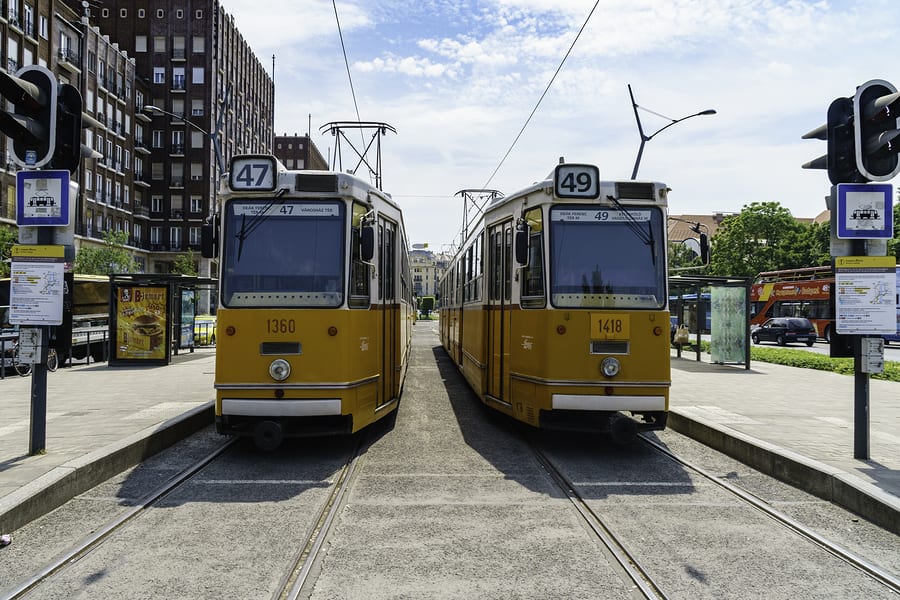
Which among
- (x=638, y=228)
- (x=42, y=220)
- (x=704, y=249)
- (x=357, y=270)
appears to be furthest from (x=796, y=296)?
(x=42, y=220)

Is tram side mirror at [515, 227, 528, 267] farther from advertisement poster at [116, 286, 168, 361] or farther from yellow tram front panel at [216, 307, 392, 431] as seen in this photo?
advertisement poster at [116, 286, 168, 361]

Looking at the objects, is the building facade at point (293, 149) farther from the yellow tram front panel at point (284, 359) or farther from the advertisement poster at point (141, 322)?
the yellow tram front panel at point (284, 359)

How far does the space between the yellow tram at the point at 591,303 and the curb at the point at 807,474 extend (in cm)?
90

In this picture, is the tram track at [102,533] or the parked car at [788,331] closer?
the tram track at [102,533]

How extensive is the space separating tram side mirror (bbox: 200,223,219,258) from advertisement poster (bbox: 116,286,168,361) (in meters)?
10.2

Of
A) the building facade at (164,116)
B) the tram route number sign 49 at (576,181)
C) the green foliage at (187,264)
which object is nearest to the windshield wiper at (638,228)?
the tram route number sign 49 at (576,181)

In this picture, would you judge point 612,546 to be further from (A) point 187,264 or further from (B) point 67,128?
Answer: (A) point 187,264

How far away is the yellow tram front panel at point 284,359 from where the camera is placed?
7.45 metres

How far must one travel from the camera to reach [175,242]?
212 ft

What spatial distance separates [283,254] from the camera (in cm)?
771

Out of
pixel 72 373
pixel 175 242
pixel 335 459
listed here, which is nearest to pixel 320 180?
pixel 335 459

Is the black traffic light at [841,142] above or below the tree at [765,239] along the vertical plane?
below

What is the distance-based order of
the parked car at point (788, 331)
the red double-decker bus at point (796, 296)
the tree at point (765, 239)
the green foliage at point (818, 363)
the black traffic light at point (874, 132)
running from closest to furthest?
the black traffic light at point (874, 132) < the green foliage at point (818, 363) < the parked car at point (788, 331) < the red double-decker bus at point (796, 296) < the tree at point (765, 239)

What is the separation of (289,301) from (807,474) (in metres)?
5.35
